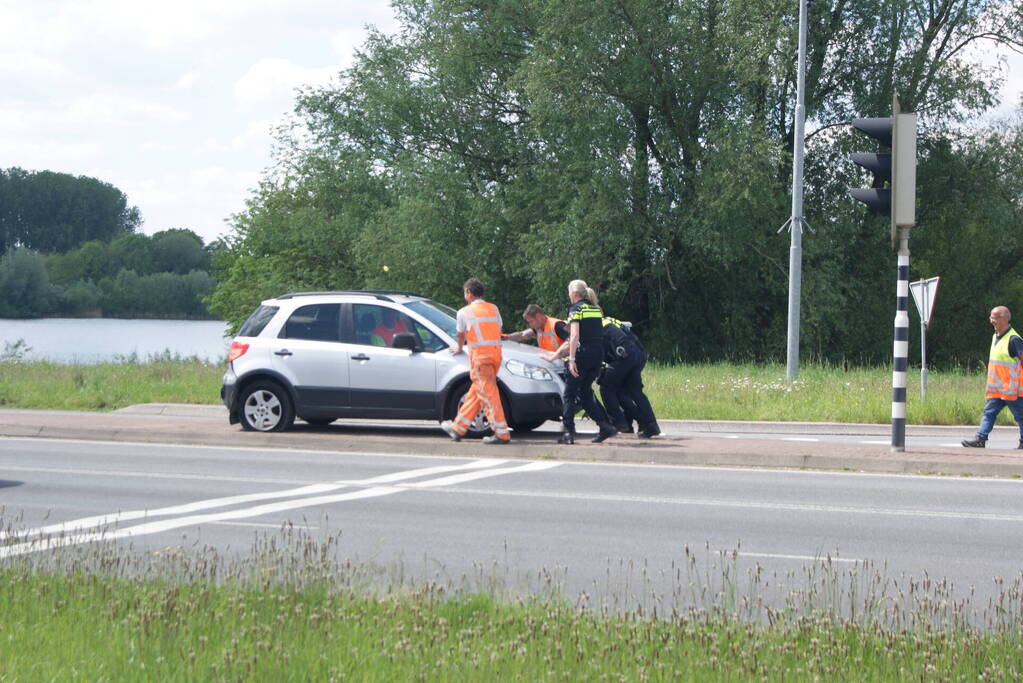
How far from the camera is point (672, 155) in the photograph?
34312mm

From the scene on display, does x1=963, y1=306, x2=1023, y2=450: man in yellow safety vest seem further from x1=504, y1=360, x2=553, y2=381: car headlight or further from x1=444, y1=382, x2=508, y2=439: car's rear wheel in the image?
x1=444, y1=382, x2=508, y2=439: car's rear wheel

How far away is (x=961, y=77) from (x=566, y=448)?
23844 mm

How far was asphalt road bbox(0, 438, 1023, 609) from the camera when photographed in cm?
707

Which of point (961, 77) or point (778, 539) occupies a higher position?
point (961, 77)

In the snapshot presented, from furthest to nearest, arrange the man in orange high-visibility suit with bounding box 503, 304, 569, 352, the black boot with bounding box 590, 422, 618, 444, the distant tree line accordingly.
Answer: the distant tree line → the man in orange high-visibility suit with bounding box 503, 304, 569, 352 → the black boot with bounding box 590, 422, 618, 444

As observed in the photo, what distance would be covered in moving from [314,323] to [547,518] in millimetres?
6522

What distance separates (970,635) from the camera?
16.2ft

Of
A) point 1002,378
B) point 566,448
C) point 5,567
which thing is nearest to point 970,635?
point 5,567

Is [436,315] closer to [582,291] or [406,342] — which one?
[406,342]

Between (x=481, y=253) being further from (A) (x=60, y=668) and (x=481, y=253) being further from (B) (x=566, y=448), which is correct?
(A) (x=60, y=668)

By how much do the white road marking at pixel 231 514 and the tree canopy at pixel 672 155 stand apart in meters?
20.4

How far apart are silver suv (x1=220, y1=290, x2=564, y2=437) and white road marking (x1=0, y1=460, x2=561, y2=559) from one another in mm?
1404

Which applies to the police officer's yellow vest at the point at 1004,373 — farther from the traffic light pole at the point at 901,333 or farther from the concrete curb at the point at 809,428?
the concrete curb at the point at 809,428

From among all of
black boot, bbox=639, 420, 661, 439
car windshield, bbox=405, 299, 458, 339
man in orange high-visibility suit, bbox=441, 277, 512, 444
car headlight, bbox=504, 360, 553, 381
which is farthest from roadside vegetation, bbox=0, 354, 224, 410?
black boot, bbox=639, 420, 661, 439
